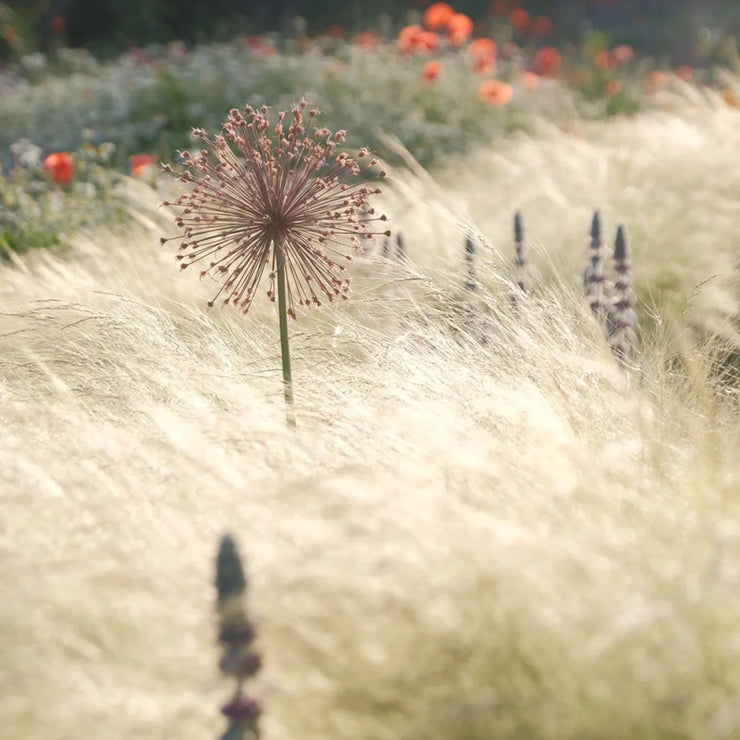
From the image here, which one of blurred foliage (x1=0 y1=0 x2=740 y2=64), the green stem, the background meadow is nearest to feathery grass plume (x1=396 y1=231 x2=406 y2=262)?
the background meadow

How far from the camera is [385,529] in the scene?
1.85 metres

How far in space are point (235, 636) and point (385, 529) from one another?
1.65ft

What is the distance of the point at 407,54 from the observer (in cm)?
877

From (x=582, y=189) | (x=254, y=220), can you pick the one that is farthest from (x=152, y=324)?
(x=582, y=189)

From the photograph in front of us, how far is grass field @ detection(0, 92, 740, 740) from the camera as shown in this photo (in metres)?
1.59

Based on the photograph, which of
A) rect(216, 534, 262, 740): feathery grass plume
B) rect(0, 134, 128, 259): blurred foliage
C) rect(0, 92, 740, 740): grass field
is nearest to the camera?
rect(216, 534, 262, 740): feathery grass plume

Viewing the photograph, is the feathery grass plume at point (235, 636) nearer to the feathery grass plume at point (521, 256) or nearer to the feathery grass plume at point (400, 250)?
the feathery grass plume at point (400, 250)

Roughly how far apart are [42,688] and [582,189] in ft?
12.9

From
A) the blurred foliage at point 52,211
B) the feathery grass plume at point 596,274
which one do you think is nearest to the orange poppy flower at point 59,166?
the blurred foliage at point 52,211

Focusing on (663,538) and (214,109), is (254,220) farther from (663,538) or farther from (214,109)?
(214,109)

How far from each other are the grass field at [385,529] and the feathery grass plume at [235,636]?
7 cm

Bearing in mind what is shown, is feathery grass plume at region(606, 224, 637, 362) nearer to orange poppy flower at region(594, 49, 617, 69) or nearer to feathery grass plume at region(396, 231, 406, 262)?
feathery grass plume at region(396, 231, 406, 262)

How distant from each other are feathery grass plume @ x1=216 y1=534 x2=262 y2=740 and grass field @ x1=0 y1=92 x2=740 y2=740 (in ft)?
0.22

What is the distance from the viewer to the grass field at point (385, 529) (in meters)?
1.59
